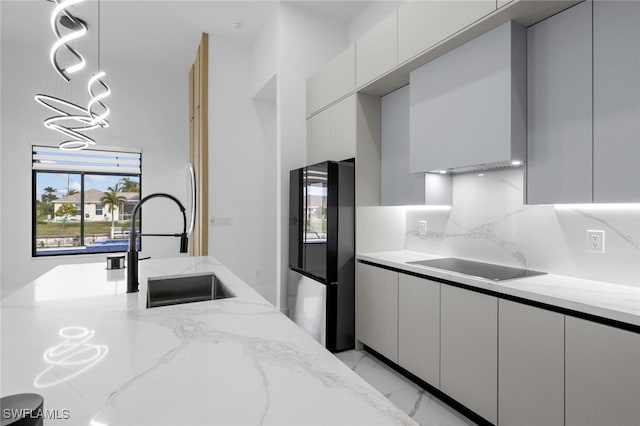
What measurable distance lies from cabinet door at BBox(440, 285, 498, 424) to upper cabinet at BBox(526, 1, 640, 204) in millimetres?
660

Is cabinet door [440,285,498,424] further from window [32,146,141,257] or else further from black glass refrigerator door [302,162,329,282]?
window [32,146,141,257]

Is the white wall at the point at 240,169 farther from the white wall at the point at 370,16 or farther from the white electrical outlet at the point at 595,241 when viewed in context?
the white electrical outlet at the point at 595,241

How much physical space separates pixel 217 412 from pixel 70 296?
3.88 feet

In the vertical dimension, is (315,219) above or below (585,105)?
below

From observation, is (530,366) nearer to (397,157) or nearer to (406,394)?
(406,394)

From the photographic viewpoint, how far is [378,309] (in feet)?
8.52

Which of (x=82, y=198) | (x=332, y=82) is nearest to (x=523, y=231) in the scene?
(x=332, y=82)

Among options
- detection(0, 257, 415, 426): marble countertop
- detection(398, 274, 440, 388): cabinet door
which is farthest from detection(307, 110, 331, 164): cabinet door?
detection(0, 257, 415, 426): marble countertop

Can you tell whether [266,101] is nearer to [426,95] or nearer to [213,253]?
[213,253]

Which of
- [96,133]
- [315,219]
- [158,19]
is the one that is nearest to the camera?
[315,219]

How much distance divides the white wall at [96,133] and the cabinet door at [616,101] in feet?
→ 16.7

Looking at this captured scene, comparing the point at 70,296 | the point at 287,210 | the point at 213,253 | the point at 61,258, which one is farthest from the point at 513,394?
the point at 61,258

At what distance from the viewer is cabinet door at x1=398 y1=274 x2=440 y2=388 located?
6.80 ft

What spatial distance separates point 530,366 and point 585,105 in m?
1.26
